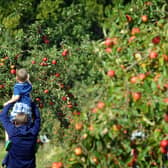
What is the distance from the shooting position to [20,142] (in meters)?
6.01

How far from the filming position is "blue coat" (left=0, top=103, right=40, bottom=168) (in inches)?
236

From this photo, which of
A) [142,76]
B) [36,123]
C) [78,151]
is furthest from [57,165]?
[36,123]

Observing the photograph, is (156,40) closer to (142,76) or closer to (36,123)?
(142,76)

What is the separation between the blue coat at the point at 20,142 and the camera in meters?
6.00

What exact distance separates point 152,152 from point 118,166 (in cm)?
28

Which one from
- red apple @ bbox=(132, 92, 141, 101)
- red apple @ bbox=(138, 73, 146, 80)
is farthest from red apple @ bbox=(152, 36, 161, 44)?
red apple @ bbox=(132, 92, 141, 101)

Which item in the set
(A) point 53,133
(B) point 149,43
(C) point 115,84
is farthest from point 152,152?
(A) point 53,133

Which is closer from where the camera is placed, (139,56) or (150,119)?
(150,119)

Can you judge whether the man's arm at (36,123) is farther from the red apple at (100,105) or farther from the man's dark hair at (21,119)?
the red apple at (100,105)

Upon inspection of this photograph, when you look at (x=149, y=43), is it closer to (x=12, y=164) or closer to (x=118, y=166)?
(x=118, y=166)

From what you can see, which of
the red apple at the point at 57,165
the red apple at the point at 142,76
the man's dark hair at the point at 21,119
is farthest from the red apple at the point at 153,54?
the man's dark hair at the point at 21,119

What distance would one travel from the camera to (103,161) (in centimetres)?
427

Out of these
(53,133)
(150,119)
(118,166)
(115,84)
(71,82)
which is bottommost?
(53,133)

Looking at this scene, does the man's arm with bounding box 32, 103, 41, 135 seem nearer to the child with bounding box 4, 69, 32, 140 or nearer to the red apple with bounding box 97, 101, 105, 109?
the child with bounding box 4, 69, 32, 140
